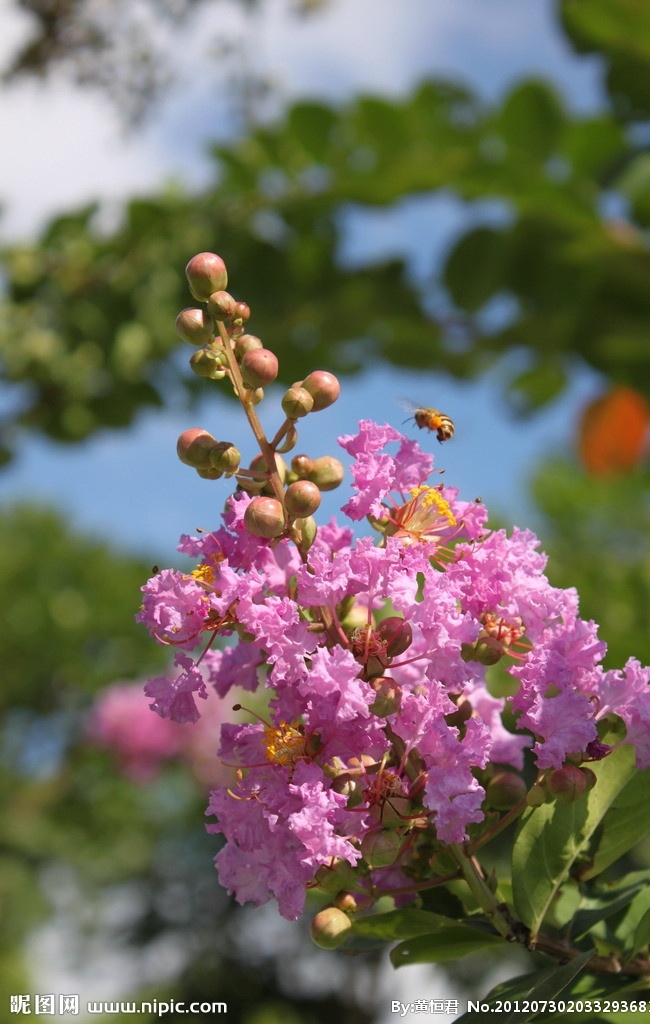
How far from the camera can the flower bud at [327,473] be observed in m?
0.86

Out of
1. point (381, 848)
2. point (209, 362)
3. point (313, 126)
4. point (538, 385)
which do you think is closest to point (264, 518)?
point (209, 362)

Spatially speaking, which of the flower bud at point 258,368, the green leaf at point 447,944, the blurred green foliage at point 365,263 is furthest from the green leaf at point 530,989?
the blurred green foliage at point 365,263

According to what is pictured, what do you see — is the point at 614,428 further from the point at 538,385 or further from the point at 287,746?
the point at 287,746

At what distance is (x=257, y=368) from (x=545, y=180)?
1915mm

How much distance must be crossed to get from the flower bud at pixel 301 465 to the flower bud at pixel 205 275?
0.46ft

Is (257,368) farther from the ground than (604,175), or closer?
closer

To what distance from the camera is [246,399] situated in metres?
0.80

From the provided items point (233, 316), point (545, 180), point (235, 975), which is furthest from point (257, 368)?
point (235, 975)

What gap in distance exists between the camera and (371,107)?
2.62 meters

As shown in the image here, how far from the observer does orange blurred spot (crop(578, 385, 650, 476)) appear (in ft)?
12.9

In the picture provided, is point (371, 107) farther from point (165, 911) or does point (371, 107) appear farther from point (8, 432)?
point (165, 911)

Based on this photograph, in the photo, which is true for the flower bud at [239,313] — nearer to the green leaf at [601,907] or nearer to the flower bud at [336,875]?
the flower bud at [336,875]

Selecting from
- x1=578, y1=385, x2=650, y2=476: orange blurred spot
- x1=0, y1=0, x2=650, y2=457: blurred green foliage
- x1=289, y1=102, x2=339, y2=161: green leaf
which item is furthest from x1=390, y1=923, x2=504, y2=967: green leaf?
x1=578, y1=385, x2=650, y2=476: orange blurred spot

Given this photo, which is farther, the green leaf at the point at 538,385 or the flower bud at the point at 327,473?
the green leaf at the point at 538,385
